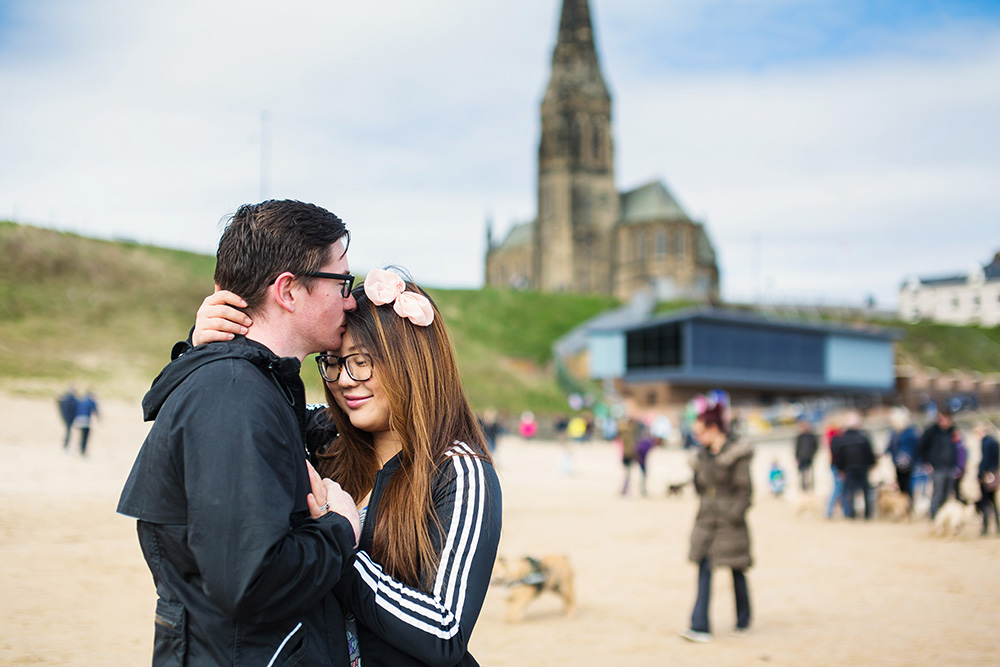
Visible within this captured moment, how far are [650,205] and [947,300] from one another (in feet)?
109

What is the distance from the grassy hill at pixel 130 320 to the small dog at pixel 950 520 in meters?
25.3

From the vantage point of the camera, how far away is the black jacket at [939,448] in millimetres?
14141

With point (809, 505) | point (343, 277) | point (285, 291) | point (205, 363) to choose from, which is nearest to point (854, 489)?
point (809, 505)

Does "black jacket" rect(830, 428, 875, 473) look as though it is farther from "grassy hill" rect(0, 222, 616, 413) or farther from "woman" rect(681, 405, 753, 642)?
"grassy hill" rect(0, 222, 616, 413)

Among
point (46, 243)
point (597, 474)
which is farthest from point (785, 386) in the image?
point (46, 243)

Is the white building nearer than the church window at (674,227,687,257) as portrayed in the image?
Yes

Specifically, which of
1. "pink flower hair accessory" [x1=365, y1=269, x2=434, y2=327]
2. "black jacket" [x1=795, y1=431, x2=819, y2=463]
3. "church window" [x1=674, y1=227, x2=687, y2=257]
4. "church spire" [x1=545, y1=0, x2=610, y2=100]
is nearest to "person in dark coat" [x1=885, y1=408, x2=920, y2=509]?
"black jacket" [x1=795, y1=431, x2=819, y2=463]

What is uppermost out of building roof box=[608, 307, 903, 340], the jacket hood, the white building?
the white building

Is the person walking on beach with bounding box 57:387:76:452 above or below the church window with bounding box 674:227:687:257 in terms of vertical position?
below

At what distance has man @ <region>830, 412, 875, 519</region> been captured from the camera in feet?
50.9

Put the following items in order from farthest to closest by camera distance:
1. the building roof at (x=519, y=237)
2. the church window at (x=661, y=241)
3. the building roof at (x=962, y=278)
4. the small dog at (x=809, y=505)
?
the building roof at (x=519, y=237), the church window at (x=661, y=241), the building roof at (x=962, y=278), the small dog at (x=809, y=505)

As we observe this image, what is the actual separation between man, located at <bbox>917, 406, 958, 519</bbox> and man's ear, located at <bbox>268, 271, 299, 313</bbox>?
47.2ft

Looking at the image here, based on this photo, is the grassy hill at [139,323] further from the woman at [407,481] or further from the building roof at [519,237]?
the woman at [407,481]

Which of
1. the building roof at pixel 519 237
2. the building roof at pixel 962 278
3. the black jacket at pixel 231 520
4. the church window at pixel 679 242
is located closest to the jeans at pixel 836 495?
the black jacket at pixel 231 520
